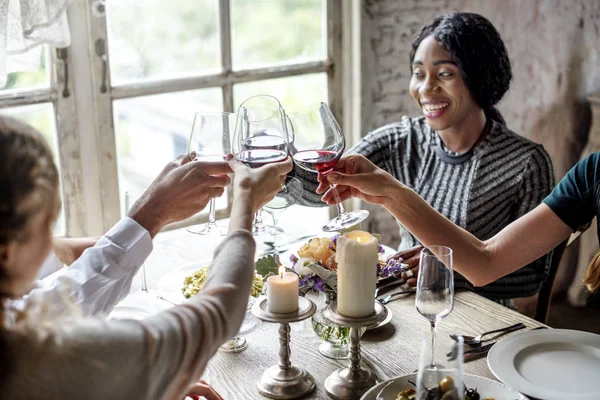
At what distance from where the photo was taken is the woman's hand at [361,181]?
5.57 feet

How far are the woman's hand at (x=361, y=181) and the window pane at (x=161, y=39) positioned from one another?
40.7 inches

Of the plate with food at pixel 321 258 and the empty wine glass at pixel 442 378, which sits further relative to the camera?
the plate with food at pixel 321 258

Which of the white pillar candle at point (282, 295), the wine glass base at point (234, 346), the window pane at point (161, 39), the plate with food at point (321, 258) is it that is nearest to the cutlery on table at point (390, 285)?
the plate with food at point (321, 258)

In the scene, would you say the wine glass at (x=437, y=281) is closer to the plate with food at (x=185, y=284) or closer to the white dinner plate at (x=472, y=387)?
the white dinner plate at (x=472, y=387)

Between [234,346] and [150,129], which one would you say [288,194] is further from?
[150,129]

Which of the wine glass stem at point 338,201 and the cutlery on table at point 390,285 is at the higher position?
the wine glass stem at point 338,201

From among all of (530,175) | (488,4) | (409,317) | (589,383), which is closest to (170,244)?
(409,317)

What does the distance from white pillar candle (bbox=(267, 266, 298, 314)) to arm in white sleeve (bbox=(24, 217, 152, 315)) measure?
0.33m

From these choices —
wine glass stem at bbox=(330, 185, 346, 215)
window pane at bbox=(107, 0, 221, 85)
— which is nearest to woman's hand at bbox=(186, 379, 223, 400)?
wine glass stem at bbox=(330, 185, 346, 215)

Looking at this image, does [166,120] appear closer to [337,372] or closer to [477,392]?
[337,372]

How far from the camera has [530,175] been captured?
2.17 m

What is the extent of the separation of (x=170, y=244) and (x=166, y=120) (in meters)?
0.55

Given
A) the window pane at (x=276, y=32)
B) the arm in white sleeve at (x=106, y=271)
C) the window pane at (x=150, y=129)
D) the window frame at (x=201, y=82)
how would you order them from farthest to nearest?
the window pane at (x=276, y=32) < the window pane at (x=150, y=129) < the window frame at (x=201, y=82) < the arm in white sleeve at (x=106, y=271)

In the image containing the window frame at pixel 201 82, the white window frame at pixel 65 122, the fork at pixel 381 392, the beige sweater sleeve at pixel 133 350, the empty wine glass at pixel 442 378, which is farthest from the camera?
the window frame at pixel 201 82
